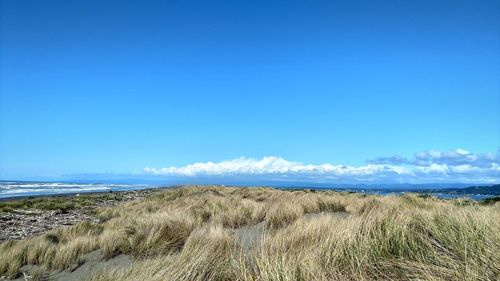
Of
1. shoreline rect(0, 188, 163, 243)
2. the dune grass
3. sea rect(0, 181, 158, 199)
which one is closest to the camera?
the dune grass

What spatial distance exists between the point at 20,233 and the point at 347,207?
10.4 m

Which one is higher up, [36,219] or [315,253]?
[315,253]

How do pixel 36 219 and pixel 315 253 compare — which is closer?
pixel 315 253

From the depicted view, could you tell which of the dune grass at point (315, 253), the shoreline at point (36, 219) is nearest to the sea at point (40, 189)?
the shoreline at point (36, 219)

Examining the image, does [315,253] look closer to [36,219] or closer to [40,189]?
[36,219]

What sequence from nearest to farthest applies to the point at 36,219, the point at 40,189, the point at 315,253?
the point at 315,253, the point at 36,219, the point at 40,189

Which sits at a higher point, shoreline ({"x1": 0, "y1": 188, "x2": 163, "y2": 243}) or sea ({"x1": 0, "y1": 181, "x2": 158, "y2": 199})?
sea ({"x1": 0, "y1": 181, "x2": 158, "y2": 199})

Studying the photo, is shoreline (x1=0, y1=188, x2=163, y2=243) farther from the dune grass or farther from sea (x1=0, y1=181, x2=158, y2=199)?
sea (x1=0, y1=181, x2=158, y2=199)

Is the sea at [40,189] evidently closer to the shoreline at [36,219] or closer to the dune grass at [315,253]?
the shoreline at [36,219]

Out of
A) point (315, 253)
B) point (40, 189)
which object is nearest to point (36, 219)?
point (315, 253)

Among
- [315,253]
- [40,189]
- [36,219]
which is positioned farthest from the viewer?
[40,189]

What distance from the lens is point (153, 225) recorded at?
8461mm

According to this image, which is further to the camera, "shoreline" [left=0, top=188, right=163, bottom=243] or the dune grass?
"shoreline" [left=0, top=188, right=163, bottom=243]

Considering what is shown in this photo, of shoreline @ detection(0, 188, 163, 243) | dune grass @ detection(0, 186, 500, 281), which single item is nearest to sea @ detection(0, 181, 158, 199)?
shoreline @ detection(0, 188, 163, 243)
